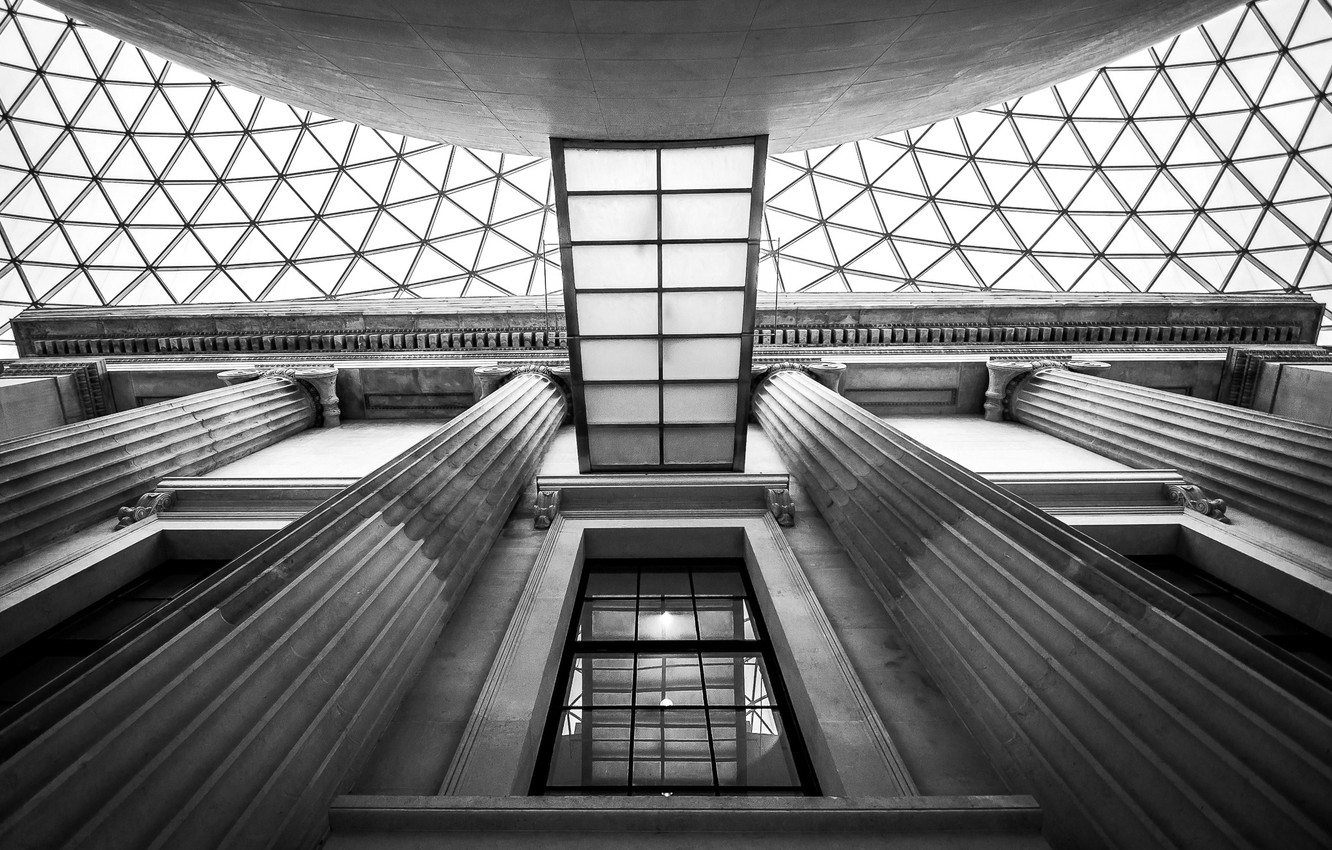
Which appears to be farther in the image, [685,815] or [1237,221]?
[1237,221]

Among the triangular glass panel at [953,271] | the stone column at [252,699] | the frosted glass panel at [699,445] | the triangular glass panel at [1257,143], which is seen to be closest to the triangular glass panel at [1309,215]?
the triangular glass panel at [1257,143]

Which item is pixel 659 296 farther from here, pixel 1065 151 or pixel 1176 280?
pixel 1176 280

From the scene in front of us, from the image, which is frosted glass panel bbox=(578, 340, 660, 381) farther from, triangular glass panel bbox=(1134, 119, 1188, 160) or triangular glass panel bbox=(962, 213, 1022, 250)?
triangular glass panel bbox=(1134, 119, 1188, 160)

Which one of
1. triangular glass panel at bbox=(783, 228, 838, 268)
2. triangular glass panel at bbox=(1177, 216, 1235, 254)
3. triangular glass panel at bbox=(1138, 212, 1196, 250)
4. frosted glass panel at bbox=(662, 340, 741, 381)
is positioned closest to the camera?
frosted glass panel at bbox=(662, 340, 741, 381)

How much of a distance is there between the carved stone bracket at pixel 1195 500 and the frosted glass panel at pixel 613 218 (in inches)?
470

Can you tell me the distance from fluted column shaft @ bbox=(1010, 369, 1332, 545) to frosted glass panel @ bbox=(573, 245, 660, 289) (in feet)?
40.8

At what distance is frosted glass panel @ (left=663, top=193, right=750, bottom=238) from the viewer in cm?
1053

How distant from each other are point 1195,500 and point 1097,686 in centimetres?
907

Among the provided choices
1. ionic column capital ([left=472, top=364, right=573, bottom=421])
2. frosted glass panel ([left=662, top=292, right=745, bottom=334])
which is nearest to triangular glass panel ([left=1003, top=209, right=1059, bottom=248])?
frosted glass panel ([left=662, top=292, right=745, bottom=334])

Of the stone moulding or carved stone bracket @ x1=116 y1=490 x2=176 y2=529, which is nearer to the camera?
carved stone bracket @ x1=116 y1=490 x2=176 y2=529

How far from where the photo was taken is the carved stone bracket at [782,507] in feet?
33.7

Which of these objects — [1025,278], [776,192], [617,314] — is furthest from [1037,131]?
[617,314]

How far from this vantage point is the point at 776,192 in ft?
80.6

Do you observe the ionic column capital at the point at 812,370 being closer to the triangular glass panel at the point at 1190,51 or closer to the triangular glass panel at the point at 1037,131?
the triangular glass panel at the point at 1037,131
